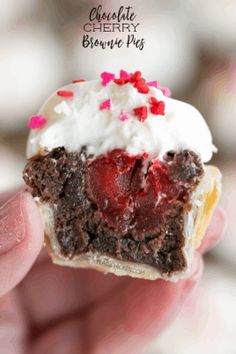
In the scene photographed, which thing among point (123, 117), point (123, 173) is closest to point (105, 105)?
point (123, 117)

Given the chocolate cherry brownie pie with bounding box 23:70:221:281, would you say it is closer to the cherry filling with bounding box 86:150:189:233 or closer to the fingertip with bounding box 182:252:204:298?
the cherry filling with bounding box 86:150:189:233

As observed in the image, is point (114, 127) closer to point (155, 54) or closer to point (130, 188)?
point (130, 188)

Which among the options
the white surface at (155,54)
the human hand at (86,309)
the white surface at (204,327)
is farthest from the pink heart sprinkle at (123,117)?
the white surface at (204,327)

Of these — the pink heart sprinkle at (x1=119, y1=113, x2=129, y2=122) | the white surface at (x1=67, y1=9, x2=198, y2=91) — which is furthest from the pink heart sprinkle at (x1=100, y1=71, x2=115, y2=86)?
the white surface at (x1=67, y1=9, x2=198, y2=91)

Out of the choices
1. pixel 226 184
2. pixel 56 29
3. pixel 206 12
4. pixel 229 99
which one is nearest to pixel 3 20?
pixel 56 29

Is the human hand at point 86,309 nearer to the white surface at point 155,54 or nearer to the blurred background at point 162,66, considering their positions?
the blurred background at point 162,66

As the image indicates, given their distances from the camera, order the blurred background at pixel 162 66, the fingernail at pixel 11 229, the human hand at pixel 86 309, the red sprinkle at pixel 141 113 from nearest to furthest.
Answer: the fingernail at pixel 11 229
the red sprinkle at pixel 141 113
the human hand at pixel 86 309
the blurred background at pixel 162 66
